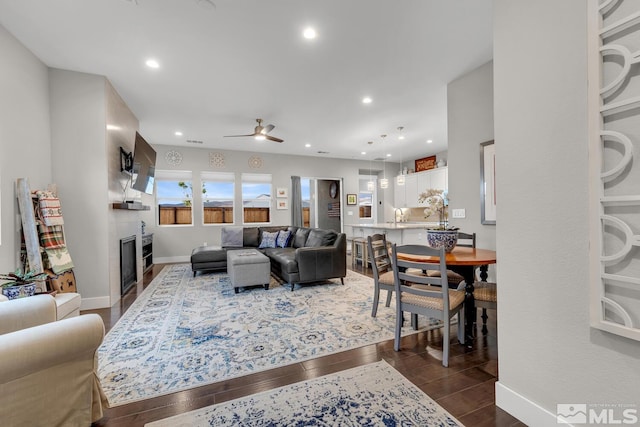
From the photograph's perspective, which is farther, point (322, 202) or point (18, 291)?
point (322, 202)

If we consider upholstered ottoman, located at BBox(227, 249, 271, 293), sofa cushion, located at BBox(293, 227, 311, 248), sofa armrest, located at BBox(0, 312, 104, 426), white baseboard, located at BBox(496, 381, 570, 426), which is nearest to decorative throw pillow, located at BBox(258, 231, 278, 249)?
sofa cushion, located at BBox(293, 227, 311, 248)

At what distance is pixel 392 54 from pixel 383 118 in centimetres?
200

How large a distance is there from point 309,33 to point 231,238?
451 cm

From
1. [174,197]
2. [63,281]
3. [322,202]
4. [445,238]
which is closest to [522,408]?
[445,238]

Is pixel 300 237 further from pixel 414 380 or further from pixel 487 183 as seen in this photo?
pixel 414 380

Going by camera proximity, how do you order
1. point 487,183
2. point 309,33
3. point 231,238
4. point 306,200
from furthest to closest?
point 306,200, point 231,238, point 487,183, point 309,33

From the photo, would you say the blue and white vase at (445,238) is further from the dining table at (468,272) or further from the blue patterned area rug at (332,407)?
the blue patterned area rug at (332,407)

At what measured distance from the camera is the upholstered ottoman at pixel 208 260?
486 cm

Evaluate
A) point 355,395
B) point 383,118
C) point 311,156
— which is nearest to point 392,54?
point 383,118

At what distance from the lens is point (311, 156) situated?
793 cm

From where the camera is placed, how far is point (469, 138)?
3.40m

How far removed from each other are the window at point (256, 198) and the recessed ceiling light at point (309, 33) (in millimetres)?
5087

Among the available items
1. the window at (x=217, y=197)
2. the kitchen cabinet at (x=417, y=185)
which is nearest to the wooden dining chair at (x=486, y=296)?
the kitchen cabinet at (x=417, y=185)

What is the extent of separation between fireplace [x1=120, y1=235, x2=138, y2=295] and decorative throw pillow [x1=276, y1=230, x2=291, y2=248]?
2.60 metres
